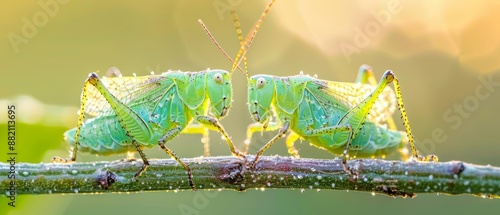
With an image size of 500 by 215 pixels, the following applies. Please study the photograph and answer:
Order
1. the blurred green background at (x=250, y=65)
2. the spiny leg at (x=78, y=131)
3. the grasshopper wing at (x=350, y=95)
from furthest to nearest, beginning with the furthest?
1. the blurred green background at (x=250, y=65)
2. the grasshopper wing at (x=350, y=95)
3. the spiny leg at (x=78, y=131)

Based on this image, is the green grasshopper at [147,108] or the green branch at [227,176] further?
the green grasshopper at [147,108]

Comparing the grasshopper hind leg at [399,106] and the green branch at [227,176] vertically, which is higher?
the grasshopper hind leg at [399,106]

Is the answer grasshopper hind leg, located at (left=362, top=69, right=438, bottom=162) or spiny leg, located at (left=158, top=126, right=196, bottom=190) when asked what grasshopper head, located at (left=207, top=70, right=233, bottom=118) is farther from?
grasshopper hind leg, located at (left=362, top=69, right=438, bottom=162)

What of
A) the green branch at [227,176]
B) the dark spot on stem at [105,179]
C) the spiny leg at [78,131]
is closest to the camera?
the green branch at [227,176]

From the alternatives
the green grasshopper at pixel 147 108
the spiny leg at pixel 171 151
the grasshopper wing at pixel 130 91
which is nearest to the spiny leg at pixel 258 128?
the green grasshopper at pixel 147 108

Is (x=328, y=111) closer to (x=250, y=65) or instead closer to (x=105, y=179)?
(x=105, y=179)

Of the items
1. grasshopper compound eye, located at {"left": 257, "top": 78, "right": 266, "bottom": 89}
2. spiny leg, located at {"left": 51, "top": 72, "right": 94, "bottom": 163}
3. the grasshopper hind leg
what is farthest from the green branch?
grasshopper compound eye, located at {"left": 257, "top": 78, "right": 266, "bottom": 89}

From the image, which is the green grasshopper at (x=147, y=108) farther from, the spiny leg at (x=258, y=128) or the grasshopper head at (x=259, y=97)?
the spiny leg at (x=258, y=128)

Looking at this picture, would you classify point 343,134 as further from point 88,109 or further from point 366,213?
point 366,213
